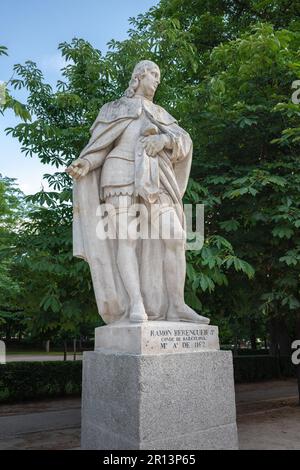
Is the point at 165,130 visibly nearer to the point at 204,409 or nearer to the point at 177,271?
the point at 177,271

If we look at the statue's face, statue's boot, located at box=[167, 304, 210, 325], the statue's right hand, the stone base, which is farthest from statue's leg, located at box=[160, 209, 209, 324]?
the statue's face

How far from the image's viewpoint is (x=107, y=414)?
4.56m

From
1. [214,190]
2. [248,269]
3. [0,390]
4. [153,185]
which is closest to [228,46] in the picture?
[214,190]

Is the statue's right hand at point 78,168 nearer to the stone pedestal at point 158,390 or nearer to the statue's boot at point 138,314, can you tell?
the statue's boot at point 138,314

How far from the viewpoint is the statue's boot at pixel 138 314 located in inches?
184

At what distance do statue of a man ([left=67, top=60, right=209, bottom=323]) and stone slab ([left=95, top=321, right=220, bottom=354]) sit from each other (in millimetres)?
198

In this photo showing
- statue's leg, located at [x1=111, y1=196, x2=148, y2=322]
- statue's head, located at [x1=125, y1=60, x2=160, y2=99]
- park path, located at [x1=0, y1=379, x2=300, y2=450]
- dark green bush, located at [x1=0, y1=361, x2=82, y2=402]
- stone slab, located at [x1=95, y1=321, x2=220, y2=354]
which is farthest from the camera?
dark green bush, located at [x1=0, y1=361, x2=82, y2=402]

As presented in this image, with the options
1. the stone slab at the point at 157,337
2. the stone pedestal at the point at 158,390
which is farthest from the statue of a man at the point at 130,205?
the stone pedestal at the point at 158,390

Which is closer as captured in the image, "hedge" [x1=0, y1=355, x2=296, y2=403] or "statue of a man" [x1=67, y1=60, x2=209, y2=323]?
"statue of a man" [x1=67, y1=60, x2=209, y2=323]

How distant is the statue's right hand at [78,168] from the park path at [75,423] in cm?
471

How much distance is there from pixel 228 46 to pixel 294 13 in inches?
192

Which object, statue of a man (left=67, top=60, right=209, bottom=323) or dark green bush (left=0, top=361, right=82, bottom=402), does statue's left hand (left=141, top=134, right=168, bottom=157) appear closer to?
statue of a man (left=67, top=60, right=209, bottom=323)

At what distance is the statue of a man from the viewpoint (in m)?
5.10

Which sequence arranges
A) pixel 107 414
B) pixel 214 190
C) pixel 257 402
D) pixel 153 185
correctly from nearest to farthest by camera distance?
1. pixel 107 414
2. pixel 153 185
3. pixel 214 190
4. pixel 257 402
